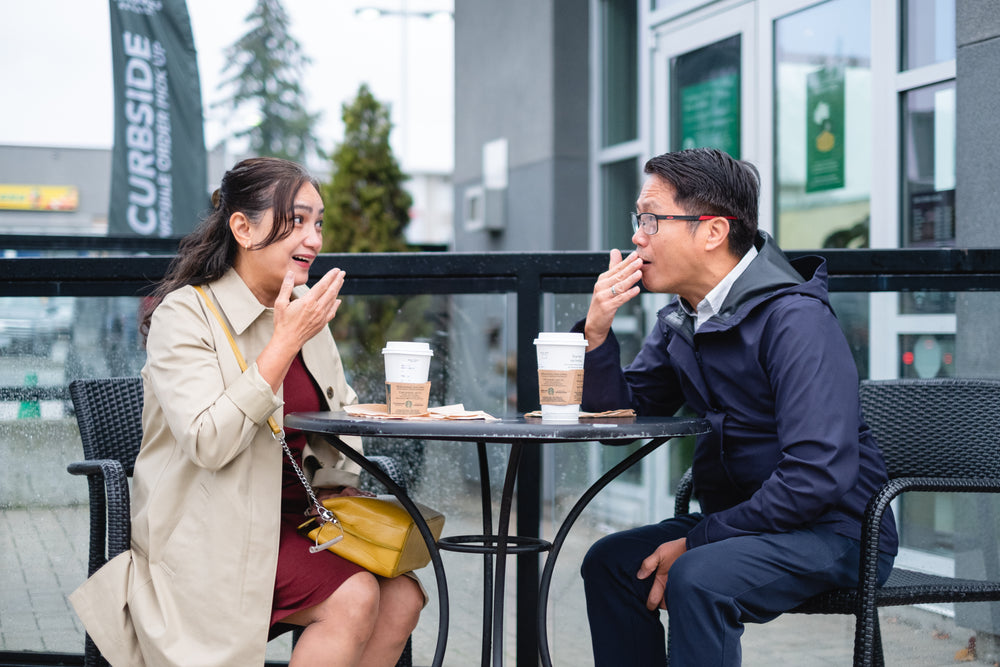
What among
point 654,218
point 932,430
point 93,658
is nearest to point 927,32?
point 932,430

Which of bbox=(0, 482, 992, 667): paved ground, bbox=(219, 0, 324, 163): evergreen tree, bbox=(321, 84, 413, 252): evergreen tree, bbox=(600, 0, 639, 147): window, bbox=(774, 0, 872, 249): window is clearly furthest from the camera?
bbox=(219, 0, 324, 163): evergreen tree

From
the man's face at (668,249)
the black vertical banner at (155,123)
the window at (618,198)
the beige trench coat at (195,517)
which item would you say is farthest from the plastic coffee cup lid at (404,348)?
the black vertical banner at (155,123)

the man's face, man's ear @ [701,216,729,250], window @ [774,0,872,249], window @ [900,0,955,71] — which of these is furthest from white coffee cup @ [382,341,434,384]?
window @ [774,0,872,249]

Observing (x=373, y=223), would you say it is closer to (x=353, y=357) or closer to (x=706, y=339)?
(x=353, y=357)

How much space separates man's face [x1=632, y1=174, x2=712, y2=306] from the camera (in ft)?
8.43

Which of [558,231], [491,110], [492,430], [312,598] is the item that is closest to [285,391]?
[312,598]

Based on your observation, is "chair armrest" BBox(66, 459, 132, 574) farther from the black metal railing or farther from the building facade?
the building facade

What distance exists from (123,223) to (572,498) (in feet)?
22.3

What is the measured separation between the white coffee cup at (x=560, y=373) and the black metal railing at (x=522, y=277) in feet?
3.19

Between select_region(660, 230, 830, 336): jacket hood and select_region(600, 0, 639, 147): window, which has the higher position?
select_region(600, 0, 639, 147): window

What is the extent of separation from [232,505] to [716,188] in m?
1.40

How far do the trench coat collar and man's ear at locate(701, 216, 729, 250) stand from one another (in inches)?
44.0

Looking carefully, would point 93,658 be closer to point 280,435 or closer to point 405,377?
point 280,435

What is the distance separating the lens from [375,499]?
2.56 metres
